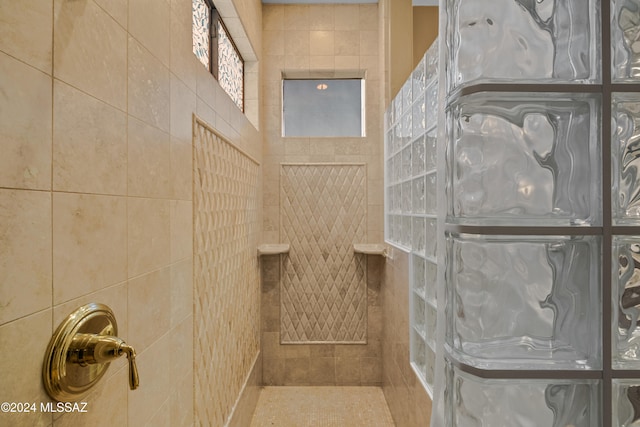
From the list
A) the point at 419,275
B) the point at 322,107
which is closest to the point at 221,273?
the point at 419,275

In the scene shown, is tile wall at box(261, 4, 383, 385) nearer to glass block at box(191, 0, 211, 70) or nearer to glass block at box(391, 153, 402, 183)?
glass block at box(391, 153, 402, 183)

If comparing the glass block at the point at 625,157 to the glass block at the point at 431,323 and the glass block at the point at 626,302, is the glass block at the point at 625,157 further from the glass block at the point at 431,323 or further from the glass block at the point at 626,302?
the glass block at the point at 431,323

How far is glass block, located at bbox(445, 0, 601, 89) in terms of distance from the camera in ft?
1.73

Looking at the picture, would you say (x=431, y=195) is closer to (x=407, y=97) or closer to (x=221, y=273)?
(x=407, y=97)

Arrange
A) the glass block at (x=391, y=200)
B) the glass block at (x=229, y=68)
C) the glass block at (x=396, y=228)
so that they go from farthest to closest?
the glass block at (x=391, y=200), the glass block at (x=396, y=228), the glass block at (x=229, y=68)

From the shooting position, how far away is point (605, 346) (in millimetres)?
519

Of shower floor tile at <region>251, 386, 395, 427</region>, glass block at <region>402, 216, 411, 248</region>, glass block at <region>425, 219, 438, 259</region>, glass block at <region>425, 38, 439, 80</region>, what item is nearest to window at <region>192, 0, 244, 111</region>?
glass block at <region>425, 38, 439, 80</region>

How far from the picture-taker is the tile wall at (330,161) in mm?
3281

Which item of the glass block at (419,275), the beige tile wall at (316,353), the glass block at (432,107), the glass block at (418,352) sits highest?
the glass block at (432,107)

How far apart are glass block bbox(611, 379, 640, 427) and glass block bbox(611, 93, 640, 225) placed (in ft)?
0.74

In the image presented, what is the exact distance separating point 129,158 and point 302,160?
2.44 meters

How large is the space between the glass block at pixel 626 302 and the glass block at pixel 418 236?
1329 millimetres

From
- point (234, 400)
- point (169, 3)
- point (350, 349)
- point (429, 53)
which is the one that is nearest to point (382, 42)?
point (429, 53)

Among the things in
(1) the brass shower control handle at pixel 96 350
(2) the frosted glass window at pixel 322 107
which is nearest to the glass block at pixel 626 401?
(1) the brass shower control handle at pixel 96 350
